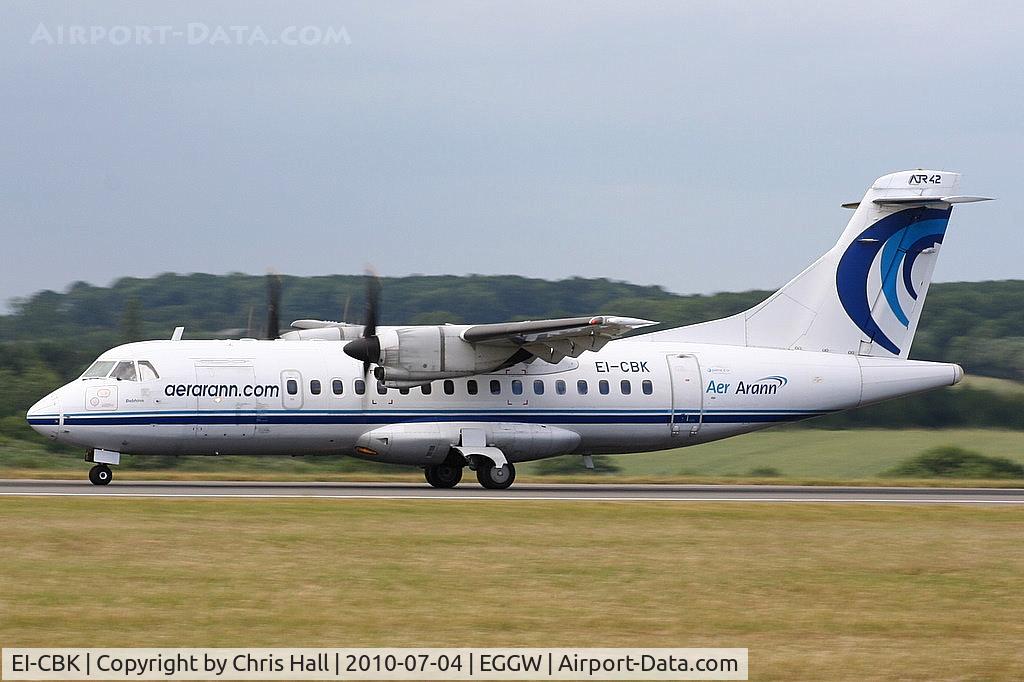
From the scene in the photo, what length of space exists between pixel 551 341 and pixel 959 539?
28.6 feet

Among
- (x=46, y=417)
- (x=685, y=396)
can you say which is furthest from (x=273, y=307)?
(x=685, y=396)

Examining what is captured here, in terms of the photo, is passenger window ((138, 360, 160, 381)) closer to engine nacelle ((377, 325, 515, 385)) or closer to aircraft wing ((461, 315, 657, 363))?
engine nacelle ((377, 325, 515, 385))

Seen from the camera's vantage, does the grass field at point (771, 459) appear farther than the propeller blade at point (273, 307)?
Yes

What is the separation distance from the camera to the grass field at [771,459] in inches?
1173

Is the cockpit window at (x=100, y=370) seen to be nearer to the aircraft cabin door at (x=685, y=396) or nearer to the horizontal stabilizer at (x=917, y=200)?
the aircraft cabin door at (x=685, y=396)

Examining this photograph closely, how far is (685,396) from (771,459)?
26.0 ft

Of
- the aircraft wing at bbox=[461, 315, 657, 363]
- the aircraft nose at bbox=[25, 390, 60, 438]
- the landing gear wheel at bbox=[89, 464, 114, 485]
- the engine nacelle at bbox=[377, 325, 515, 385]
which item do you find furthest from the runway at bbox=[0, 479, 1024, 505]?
the aircraft wing at bbox=[461, 315, 657, 363]

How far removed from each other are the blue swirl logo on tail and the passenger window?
13116mm

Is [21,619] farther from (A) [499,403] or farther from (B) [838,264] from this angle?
(B) [838,264]

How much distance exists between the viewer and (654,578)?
1234 centimetres

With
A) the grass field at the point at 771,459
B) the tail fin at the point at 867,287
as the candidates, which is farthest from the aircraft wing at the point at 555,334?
the grass field at the point at 771,459

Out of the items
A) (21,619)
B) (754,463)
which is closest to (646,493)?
(754,463)

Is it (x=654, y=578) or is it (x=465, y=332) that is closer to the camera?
(x=654, y=578)

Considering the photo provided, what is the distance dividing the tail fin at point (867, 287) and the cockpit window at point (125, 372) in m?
9.81
